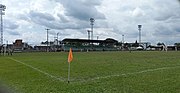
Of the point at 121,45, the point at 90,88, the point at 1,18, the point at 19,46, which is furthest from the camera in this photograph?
the point at 121,45

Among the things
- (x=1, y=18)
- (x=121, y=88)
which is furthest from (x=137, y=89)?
(x=1, y=18)

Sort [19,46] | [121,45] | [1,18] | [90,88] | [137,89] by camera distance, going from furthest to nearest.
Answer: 1. [121,45]
2. [19,46]
3. [1,18]
4. [90,88]
5. [137,89]

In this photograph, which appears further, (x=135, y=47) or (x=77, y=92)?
(x=135, y=47)

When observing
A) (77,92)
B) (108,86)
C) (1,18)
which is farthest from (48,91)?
(1,18)

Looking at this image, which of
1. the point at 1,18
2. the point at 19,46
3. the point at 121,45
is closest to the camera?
the point at 1,18

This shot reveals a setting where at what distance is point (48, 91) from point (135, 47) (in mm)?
177804

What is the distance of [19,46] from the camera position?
15775 centimetres

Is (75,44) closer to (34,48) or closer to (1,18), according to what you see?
(34,48)

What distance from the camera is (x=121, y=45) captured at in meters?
186

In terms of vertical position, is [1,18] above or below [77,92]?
above

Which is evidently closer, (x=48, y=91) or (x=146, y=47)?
(x=48, y=91)

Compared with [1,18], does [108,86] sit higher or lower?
lower

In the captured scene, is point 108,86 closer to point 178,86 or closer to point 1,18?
point 178,86

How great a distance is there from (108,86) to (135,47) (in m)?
177
